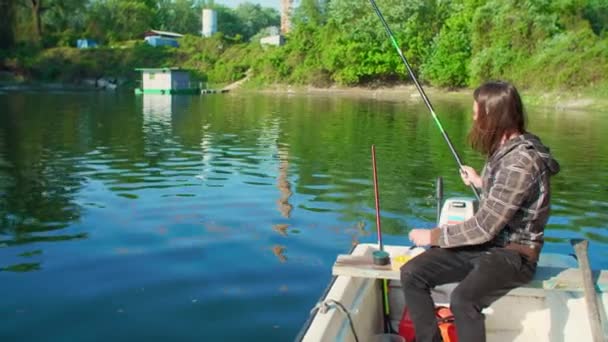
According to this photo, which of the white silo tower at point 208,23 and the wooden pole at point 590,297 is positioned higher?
the white silo tower at point 208,23

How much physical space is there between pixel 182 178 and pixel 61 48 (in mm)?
65564

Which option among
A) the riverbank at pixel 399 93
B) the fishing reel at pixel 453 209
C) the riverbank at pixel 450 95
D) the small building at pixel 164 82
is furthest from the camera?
the small building at pixel 164 82

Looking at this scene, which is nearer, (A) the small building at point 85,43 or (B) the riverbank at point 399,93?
(B) the riverbank at point 399,93

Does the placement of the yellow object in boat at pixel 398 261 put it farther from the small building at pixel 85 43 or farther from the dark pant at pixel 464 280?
the small building at pixel 85 43

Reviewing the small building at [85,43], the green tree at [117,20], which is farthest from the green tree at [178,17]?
the small building at [85,43]

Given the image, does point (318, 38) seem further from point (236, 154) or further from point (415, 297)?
point (415, 297)

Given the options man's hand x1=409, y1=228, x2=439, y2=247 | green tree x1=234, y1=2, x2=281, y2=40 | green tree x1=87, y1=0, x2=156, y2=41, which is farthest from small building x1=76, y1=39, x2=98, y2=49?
man's hand x1=409, y1=228, x2=439, y2=247

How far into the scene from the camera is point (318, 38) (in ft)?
220

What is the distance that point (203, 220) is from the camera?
8.97 metres

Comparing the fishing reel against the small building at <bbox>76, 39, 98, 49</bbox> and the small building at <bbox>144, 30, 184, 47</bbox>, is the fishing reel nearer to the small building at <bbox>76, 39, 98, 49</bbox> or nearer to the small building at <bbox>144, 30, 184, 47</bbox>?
the small building at <bbox>76, 39, 98, 49</bbox>

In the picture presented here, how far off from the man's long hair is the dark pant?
2.01ft

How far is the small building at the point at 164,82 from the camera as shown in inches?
2290

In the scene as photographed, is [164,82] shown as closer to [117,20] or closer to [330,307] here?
[117,20]

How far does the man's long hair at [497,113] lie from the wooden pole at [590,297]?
0.76 m
